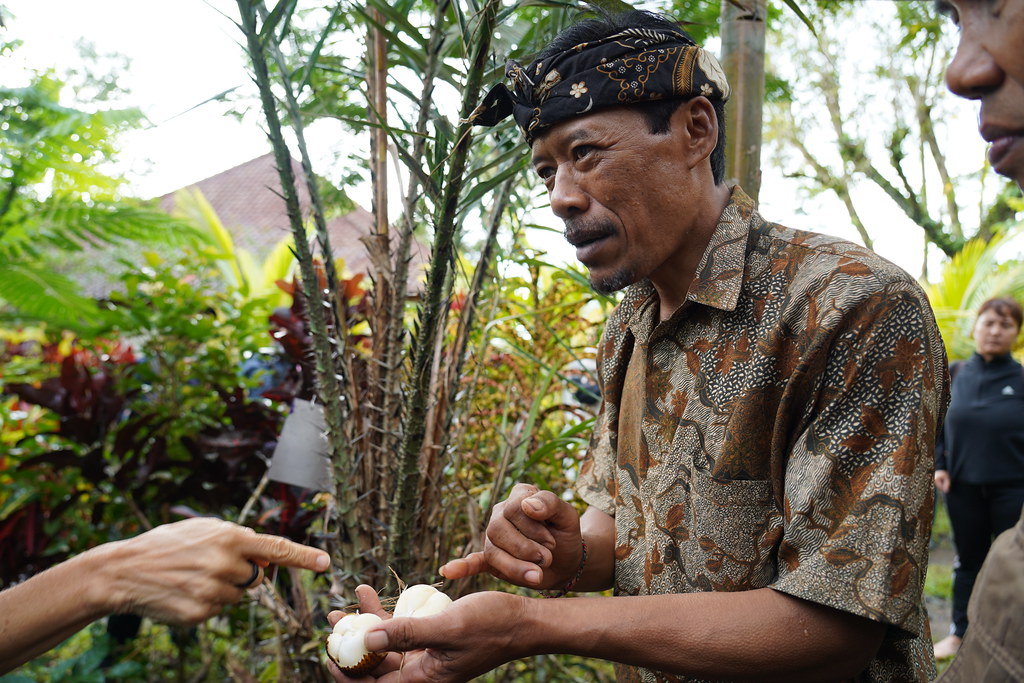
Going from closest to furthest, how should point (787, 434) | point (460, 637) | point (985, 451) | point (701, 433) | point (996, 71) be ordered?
point (996, 71)
point (460, 637)
point (787, 434)
point (701, 433)
point (985, 451)

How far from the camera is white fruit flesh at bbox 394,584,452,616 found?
1.30 m

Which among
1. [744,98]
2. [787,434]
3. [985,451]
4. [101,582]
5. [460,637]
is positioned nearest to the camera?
[460,637]

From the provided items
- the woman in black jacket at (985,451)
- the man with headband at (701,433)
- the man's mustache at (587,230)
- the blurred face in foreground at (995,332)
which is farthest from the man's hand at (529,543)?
the blurred face in foreground at (995,332)

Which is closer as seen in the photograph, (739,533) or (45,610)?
(739,533)

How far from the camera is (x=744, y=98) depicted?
6.86ft

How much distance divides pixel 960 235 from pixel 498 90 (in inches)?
614

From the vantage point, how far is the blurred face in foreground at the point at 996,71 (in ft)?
2.31

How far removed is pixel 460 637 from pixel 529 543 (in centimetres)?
39

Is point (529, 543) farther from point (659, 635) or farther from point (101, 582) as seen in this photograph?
point (101, 582)

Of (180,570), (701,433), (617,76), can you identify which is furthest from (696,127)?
(180,570)

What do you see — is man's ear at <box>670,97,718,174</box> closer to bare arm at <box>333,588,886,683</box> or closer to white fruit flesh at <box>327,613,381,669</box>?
bare arm at <box>333,588,886,683</box>

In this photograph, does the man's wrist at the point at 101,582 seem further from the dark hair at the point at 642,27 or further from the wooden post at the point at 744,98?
the wooden post at the point at 744,98

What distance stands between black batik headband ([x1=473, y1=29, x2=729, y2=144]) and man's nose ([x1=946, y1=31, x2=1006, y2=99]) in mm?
662

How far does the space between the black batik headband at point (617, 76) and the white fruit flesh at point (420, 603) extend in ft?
2.95
